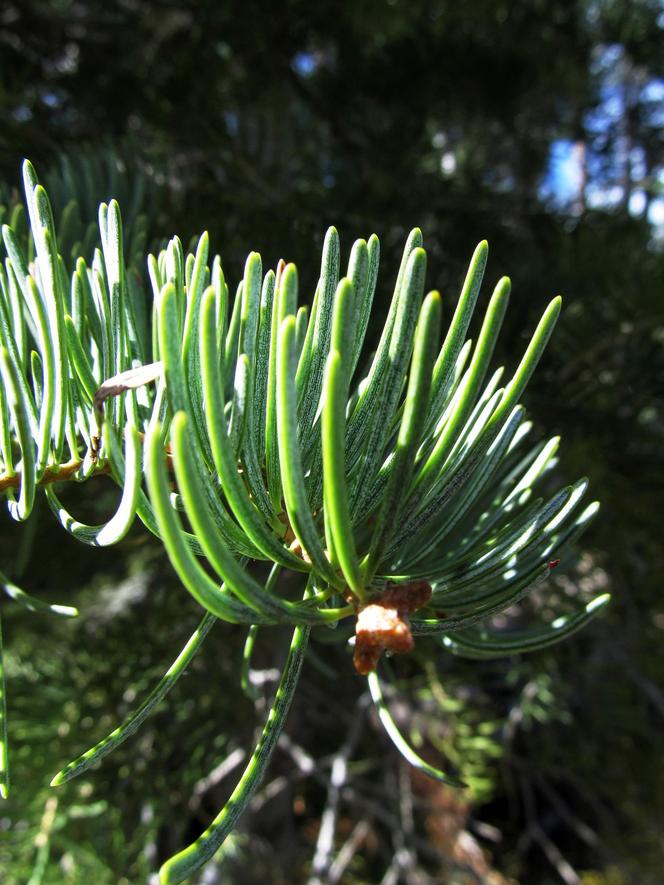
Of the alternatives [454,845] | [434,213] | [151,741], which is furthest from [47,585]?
[454,845]

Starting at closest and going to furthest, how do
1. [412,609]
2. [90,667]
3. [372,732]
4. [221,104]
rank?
[412,609], [90,667], [221,104], [372,732]

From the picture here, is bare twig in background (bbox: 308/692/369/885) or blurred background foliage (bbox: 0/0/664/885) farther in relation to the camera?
bare twig in background (bbox: 308/692/369/885)

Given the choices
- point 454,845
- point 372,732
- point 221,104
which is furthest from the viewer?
point 454,845

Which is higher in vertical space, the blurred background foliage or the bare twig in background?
the blurred background foliage

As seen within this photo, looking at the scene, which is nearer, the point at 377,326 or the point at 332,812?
the point at 377,326

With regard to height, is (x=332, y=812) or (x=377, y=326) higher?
(x=377, y=326)

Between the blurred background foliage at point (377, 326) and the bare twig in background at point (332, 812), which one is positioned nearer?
the blurred background foliage at point (377, 326)

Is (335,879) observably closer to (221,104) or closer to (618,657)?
(618,657)

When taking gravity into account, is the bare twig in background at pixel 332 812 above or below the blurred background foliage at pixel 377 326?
below
